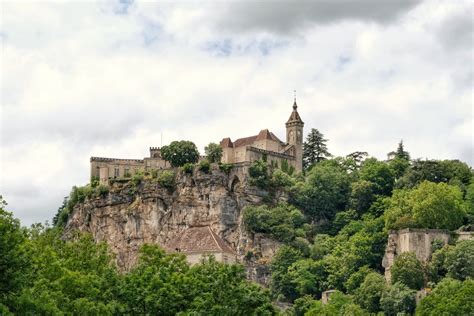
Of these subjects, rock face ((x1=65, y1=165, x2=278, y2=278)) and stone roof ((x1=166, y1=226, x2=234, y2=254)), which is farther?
rock face ((x1=65, y1=165, x2=278, y2=278))

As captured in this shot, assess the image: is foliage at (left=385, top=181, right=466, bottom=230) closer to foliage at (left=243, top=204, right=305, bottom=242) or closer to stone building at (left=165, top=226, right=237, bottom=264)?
foliage at (left=243, top=204, right=305, bottom=242)

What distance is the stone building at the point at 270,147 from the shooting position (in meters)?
140

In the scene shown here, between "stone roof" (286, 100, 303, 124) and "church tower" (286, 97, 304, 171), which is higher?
"stone roof" (286, 100, 303, 124)

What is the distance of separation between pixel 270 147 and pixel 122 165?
18.7 m

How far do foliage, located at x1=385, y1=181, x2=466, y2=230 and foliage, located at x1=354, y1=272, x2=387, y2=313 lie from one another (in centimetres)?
742

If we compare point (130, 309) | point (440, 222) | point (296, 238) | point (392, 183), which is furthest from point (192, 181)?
point (130, 309)

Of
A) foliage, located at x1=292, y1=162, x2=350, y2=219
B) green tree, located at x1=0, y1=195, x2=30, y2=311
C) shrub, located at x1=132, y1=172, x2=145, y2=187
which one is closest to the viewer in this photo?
green tree, located at x1=0, y1=195, x2=30, y2=311

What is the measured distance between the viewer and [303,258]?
405 feet

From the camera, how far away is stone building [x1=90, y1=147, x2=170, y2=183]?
143 meters

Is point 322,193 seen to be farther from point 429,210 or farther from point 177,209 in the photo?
point 429,210

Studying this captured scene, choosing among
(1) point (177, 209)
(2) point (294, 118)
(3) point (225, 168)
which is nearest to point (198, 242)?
(1) point (177, 209)

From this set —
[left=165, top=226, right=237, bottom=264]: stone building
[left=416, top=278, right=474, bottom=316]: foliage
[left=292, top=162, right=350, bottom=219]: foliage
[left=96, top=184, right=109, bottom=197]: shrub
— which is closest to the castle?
[left=96, top=184, right=109, bottom=197]: shrub

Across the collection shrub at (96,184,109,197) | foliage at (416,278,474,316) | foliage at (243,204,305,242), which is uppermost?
shrub at (96,184,109,197)

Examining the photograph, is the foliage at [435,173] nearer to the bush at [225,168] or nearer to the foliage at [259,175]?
the foliage at [259,175]
